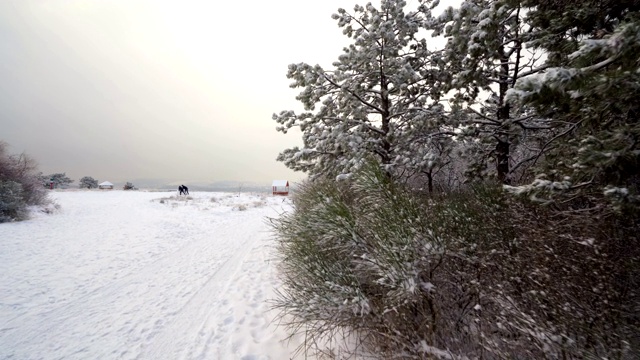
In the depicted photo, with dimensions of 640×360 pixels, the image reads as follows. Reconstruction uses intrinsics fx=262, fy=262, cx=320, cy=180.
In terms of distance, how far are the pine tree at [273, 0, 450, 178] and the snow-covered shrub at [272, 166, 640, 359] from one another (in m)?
2.81

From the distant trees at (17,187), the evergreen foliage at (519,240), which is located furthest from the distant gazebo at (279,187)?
the evergreen foliage at (519,240)

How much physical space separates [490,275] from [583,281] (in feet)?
2.44

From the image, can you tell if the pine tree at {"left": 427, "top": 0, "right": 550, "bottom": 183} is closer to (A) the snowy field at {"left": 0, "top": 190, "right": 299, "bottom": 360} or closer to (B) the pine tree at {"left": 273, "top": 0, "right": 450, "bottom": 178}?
(B) the pine tree at {"left": 273, "top": 0, "right": 450, "bottom": 178}

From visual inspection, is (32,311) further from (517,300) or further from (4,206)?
(4,206)

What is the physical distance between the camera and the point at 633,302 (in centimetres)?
210

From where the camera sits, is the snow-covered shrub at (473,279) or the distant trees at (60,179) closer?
the snow-covered shrub at (473,279)

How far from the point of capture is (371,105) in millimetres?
7953

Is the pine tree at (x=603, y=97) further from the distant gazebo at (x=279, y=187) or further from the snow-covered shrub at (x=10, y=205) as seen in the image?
the distant gazebo at (x=279, y=187)

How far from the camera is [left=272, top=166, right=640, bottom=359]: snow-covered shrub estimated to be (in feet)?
6.91

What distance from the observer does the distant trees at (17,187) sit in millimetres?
11344

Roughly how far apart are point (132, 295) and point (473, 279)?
21.7 ft

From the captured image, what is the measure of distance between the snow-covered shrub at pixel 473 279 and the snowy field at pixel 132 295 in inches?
63.2

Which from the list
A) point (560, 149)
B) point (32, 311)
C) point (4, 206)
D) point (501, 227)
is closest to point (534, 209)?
point (501, 227)

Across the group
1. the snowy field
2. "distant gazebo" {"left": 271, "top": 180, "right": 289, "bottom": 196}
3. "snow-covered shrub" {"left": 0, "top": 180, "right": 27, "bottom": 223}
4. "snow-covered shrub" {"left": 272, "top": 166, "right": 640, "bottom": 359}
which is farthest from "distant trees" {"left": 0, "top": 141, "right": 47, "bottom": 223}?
"distant gazebo" {"left": 271, "top": 180, "right": 289, "bottom": 196}
